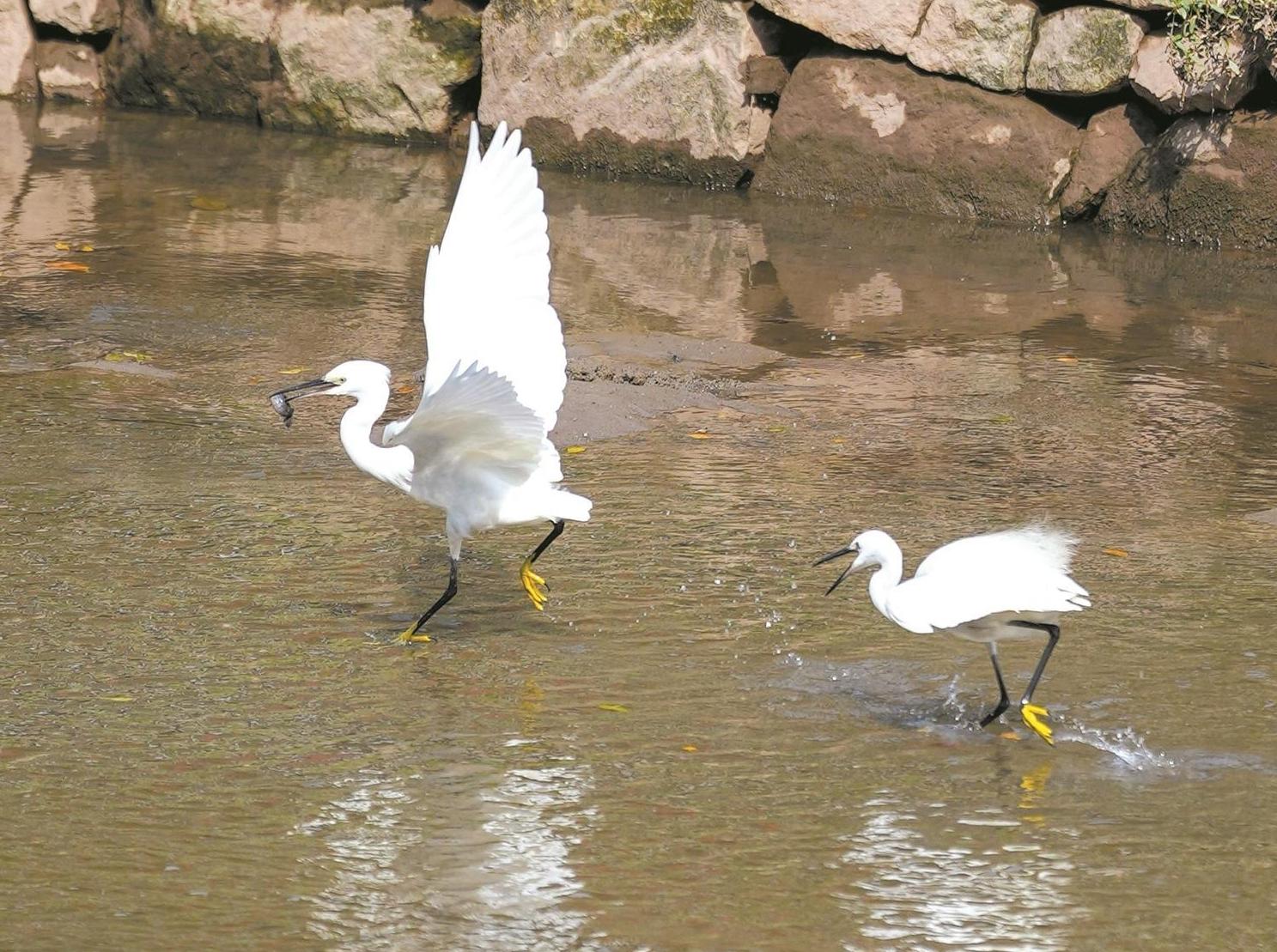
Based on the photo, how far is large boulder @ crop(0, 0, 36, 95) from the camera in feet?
44.0

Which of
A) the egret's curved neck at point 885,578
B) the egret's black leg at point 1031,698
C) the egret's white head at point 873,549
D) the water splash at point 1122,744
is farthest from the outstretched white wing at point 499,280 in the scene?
the water splash at point 1122,744

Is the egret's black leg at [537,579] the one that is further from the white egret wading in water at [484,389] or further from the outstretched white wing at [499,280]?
the outstretched white wing at [499,280]

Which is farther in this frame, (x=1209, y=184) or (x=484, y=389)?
(x=1209, y=184)

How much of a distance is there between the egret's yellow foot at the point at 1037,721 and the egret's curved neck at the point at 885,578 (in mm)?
407

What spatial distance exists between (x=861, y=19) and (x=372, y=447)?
20.4 feet

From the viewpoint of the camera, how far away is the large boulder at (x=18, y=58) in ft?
44.0

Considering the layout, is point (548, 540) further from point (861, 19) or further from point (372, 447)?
point (861, 19)

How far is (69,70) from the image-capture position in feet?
44.5

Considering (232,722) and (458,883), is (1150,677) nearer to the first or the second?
(458,883)

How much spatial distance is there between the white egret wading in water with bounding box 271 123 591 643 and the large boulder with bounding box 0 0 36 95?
8.89m

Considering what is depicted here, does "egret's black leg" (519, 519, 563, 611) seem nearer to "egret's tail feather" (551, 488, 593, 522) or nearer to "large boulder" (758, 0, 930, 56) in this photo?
"egret's tail feather" (551, 488, 593, 522)

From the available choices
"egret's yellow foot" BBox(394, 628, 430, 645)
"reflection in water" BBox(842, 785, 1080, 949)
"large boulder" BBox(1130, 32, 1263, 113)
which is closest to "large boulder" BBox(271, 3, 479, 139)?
"large boulder" BBox(1130, 32, 1263, 113)

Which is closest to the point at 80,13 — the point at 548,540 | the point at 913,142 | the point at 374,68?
the point at 374,68

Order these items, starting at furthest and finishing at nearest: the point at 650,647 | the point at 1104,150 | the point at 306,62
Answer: the point at 306,62, the point at 1104,150, the point at 650,647
